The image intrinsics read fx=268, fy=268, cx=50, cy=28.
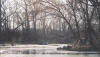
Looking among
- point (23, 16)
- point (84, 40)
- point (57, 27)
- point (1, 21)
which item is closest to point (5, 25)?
point (1, 21)

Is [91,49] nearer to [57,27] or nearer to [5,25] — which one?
[5,25]

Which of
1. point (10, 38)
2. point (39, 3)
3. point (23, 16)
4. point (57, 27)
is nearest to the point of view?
point (39, 3)

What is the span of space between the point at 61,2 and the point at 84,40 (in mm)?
8051

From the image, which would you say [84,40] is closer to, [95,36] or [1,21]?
[95,36]

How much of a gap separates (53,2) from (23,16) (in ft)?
118

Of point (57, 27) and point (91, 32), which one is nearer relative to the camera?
point (91, 32)

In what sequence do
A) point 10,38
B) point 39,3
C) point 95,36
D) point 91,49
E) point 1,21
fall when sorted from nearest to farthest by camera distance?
point 91,49 → point 95,36 → point 39,3 → point 10,38 → point 1,21

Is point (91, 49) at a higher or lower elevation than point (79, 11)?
lower

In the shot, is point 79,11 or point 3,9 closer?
point 79,11

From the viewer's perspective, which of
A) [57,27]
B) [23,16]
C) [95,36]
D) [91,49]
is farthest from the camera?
[57,27]

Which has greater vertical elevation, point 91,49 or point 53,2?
point 53,2

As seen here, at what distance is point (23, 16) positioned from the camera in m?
72.7

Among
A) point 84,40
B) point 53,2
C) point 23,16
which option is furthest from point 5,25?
point 84,40

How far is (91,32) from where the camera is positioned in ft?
110
